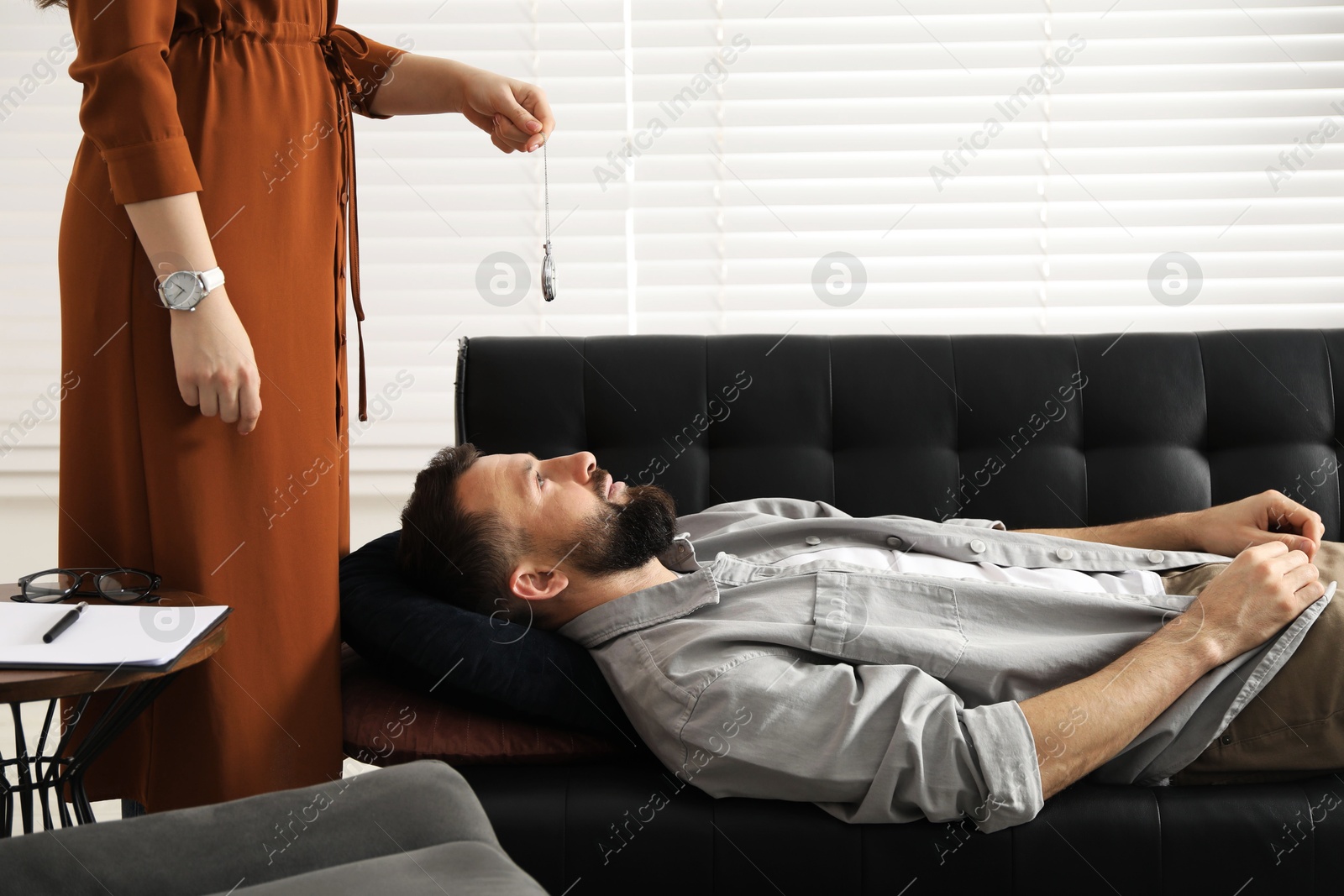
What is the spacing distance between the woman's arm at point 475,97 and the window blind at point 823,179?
2.95 feet

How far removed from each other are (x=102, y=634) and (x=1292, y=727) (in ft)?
4.41

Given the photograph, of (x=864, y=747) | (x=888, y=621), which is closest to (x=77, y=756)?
(x=864, y=747)

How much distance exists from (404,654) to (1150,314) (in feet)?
6.55

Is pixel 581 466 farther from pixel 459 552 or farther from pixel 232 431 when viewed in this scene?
pixel 232 431

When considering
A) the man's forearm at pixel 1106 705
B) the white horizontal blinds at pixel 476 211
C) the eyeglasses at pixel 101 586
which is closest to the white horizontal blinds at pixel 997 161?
the white horizontal blinds at pixel 476 211

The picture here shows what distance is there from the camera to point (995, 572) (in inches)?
58.3

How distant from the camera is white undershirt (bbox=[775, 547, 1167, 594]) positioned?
1.47 meters

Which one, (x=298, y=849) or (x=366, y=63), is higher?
(x=366, y=63)

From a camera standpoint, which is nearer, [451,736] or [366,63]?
[451,736]

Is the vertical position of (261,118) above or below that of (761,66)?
below

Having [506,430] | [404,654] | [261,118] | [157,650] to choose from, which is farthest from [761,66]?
[157,650]

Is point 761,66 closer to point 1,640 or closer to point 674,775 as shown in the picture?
point 674,775

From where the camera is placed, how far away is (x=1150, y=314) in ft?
7.84

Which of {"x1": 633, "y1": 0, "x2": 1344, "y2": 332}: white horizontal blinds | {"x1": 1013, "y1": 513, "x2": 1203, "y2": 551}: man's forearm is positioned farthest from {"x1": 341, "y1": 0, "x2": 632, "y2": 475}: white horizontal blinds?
{"x1": 1013, "y1": 513, "x2": 1203, "y2": 551}: man's forearm
